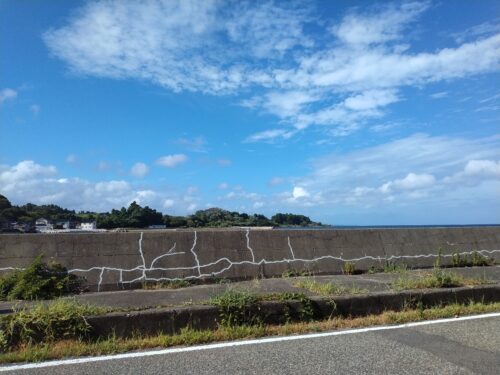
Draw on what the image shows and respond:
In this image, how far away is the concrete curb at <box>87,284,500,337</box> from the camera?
5180 mm

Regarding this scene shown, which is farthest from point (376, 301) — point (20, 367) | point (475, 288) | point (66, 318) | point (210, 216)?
point (210, 216)

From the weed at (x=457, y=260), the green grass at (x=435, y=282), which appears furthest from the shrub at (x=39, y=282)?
the weed at (x=457, y=260)

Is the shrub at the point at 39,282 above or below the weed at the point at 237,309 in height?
above

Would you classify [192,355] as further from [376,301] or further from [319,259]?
[319,259]

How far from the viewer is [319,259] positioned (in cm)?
909

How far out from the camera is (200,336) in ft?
16.7

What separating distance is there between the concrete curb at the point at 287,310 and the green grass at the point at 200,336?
0.43 feet

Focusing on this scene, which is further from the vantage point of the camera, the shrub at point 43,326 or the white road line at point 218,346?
the shrub at point 43,326

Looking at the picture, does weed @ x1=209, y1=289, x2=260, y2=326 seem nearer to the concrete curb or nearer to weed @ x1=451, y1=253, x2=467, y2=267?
the concrete curb

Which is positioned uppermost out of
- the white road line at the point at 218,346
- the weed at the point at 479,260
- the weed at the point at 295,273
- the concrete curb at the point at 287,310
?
the weed at the point at 479,260

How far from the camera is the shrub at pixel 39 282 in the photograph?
6664 millimetres

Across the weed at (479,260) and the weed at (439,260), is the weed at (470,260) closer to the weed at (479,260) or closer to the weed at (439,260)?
the weed at (479,260)

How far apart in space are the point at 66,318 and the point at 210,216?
45.0 feet

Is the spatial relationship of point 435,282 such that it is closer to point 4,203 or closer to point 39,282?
point 39,282
